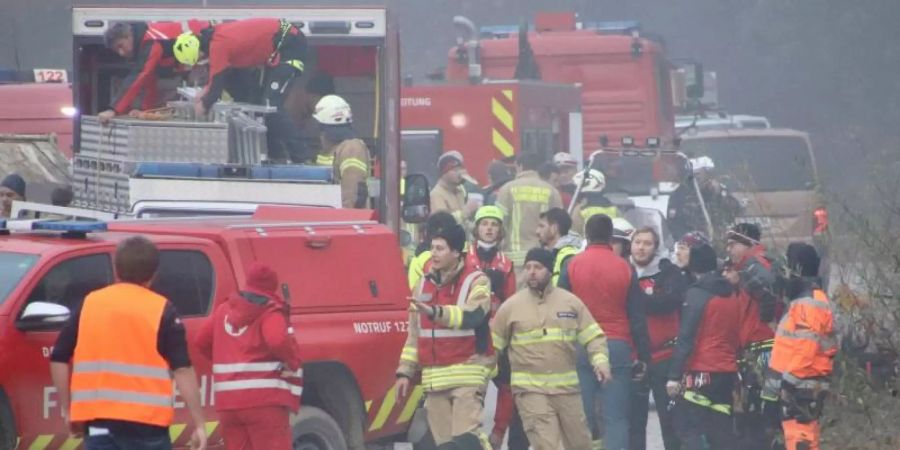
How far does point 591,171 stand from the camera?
610 inches

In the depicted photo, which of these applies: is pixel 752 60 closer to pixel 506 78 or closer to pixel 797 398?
pixel 506 78

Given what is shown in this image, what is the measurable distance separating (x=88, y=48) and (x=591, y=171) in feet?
15.8

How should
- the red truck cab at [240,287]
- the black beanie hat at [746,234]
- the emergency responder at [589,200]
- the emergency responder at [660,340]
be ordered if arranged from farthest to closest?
1. the emergency responder at [589,200]
2. the emergency responder at [660,340]
3. the black beanie hat at [746,234]
4. the red truck cab at [240,287]

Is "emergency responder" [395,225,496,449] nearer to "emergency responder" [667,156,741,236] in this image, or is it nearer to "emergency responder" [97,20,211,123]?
"emergency responder" [97,20,211,123]

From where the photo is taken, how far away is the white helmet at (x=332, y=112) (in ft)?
40.4

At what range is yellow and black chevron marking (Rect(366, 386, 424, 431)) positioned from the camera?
9.71 m

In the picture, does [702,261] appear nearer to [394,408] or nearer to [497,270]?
[497,270]

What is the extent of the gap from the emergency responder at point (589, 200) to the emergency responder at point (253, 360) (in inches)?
240

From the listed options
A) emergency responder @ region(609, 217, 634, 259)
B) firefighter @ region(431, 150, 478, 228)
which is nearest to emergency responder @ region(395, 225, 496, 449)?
emergency responder @ region(609, 217, 634, 259)

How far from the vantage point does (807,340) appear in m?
9.07

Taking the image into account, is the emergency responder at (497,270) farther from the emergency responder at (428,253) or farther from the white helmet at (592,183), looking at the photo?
the white helmet at (592,183)

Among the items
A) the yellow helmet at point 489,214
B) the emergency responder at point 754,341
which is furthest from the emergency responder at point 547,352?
the yellow helmet at point 489,214

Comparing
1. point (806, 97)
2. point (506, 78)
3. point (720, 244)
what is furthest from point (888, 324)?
point (806, 97)

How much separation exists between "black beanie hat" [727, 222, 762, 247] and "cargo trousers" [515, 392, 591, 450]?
1441 millimetres
